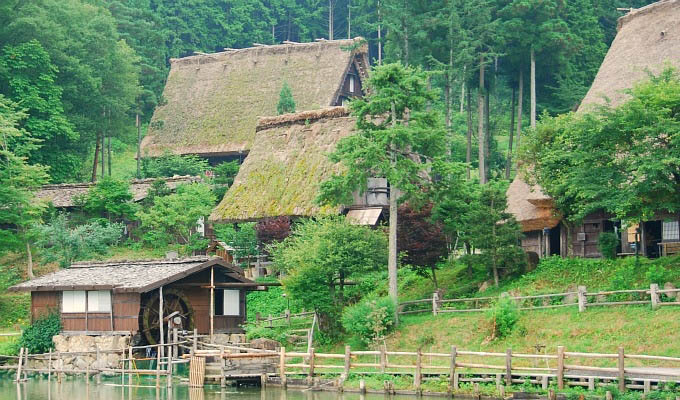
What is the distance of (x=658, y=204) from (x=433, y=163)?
8137mm

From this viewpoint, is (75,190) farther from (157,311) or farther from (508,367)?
(508,367)

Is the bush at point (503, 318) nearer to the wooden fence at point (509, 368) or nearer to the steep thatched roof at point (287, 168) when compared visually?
the wooden fence at point (509, 368)

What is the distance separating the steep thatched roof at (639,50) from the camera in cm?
4325

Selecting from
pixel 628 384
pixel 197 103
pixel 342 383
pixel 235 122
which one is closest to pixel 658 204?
pixel 628 384

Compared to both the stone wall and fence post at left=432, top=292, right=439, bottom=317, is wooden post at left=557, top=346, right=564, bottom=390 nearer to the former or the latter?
fence post at left=432, top=292, right=439, bottom=317

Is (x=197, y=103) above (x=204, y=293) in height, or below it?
above

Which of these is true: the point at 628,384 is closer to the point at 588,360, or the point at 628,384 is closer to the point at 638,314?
the point at 588,360

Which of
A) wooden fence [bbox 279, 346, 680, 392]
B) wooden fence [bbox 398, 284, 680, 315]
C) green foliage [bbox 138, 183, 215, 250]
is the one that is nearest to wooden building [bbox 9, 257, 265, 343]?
wooden fence [bbox 398, 284, 680, 315]

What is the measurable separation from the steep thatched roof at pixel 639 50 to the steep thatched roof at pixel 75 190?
77.8 feet

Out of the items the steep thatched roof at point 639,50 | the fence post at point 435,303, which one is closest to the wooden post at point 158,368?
the fence post at point 435,303

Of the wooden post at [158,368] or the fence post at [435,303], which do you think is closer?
the wooden post at [158,368]

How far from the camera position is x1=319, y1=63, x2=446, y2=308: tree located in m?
38.1

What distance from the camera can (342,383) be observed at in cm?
3228

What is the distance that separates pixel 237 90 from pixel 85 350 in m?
33.2
